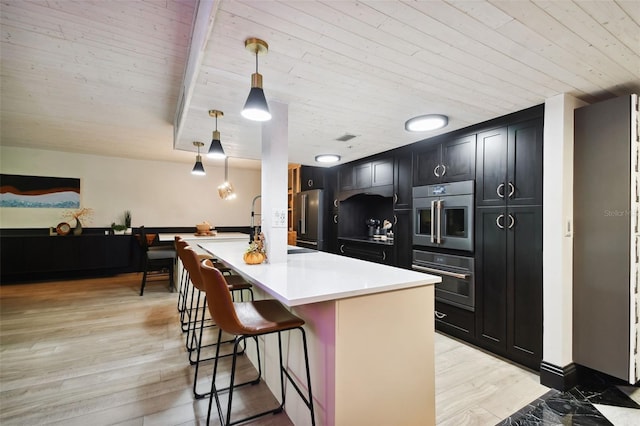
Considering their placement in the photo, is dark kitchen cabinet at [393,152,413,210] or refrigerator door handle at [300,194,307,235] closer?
dark kitchen cabinet at [393,152,413,210]

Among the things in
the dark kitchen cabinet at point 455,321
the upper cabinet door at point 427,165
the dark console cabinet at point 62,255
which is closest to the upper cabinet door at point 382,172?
the upper cabinet door at point 427,165

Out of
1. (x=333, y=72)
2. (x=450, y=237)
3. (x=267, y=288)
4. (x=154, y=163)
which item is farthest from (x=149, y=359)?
(x=154, y=163)

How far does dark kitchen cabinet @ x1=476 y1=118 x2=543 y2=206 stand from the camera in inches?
90.5

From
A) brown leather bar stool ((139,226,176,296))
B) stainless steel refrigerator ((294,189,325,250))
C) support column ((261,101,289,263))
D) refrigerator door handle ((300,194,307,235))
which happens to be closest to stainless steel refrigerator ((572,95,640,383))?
support column ((261,101,289,263))

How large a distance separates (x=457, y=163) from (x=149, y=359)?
333 cm

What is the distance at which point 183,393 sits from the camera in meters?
2.04

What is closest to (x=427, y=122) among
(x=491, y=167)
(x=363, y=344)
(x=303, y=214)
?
(x=491, y=167)

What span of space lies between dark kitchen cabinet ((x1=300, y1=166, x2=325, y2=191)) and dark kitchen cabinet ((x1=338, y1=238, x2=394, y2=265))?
108 centimetres

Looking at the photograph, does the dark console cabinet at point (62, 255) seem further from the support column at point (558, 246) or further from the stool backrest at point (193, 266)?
the support column at point (558, 246)

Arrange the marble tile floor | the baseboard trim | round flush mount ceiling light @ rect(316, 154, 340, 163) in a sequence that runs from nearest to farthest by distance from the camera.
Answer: the marble tile floor
the baseboard trim
round flush mount ceiling light @ rect(316, 154, 340, 163)

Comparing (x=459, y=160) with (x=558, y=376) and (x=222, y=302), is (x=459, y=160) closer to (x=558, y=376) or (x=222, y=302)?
(x=558, y=376)

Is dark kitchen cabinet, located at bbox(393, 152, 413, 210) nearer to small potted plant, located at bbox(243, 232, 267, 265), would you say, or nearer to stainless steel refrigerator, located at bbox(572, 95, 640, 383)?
stainless steel refrigerator, located at bbox(572, 95, 640, 383)

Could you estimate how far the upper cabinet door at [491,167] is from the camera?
2.51 meters

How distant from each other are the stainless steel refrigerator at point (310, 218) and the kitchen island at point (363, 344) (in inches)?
123
